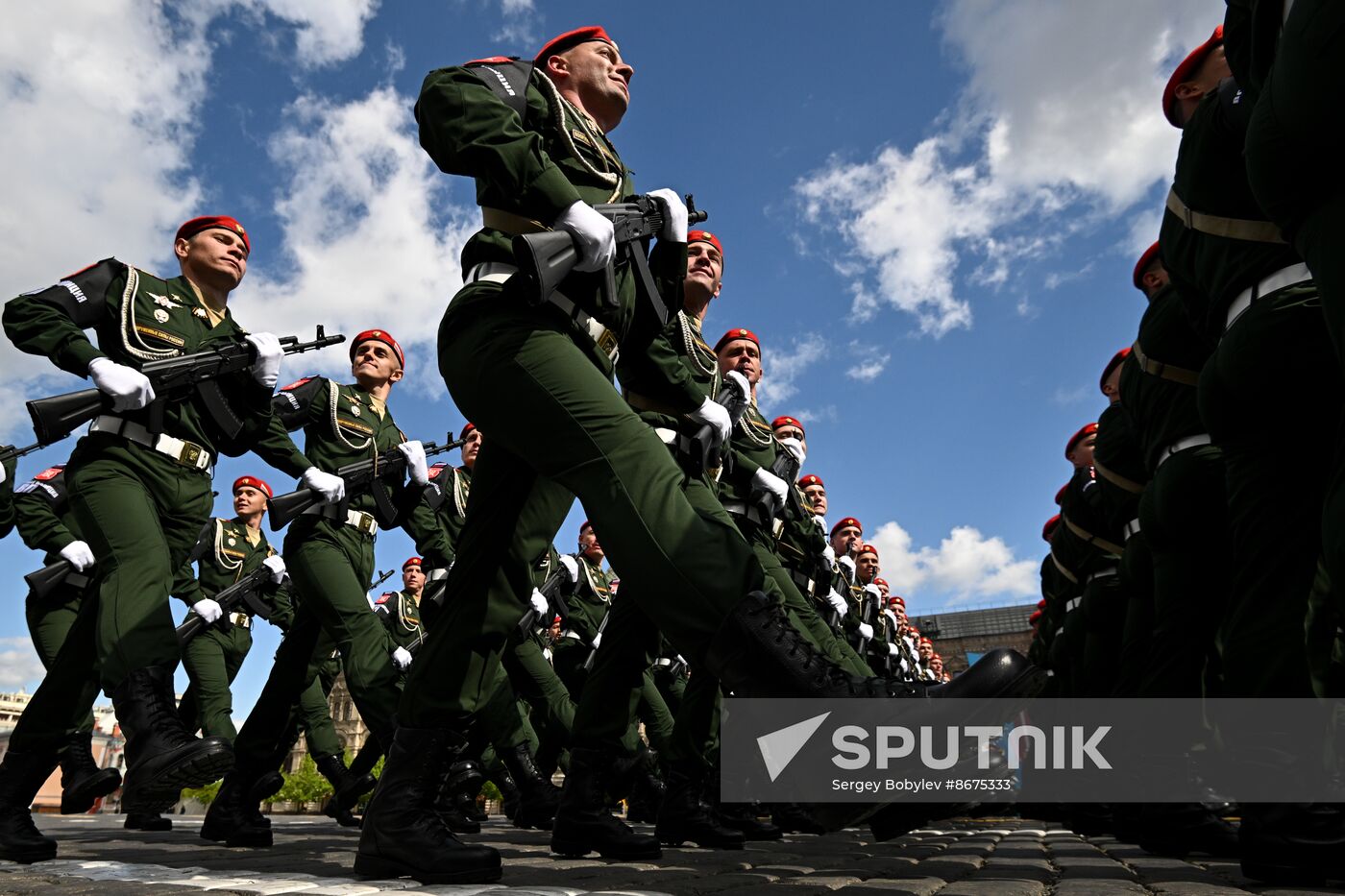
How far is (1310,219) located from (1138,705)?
100 inches

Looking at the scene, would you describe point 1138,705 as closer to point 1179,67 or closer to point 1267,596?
point 1267,596

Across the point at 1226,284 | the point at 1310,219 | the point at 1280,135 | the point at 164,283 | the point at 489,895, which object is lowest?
the point at 489,895

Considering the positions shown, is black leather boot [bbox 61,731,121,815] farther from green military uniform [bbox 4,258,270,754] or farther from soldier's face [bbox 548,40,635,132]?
soldier's face [bbox 548,40,635,132]

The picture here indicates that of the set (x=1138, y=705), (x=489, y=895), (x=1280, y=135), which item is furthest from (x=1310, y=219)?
(x=1138, y=705)

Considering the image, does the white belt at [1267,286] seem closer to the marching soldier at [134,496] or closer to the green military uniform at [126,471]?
the marching soldier at [134,496]

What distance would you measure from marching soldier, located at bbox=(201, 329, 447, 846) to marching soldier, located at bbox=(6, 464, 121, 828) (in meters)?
0.62

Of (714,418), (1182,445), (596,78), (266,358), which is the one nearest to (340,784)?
(266,358)

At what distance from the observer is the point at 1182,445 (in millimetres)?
3461

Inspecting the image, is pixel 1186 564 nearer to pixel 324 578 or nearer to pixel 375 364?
pixel 324 578

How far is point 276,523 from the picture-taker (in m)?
4.68

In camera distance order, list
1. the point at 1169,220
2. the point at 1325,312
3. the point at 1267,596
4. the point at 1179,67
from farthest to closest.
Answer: the point at 1179,67, the point at 1169,220, the point at 1267,596, the point at 1325,312

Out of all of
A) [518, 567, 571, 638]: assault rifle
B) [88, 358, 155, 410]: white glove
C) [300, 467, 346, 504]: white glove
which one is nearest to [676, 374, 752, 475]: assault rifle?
[300, 467, 346, 504]: white glove

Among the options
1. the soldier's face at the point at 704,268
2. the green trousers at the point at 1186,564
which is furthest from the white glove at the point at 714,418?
the green trousers at the point at 1186,564

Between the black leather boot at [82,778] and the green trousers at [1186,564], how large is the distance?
3.88m
